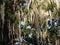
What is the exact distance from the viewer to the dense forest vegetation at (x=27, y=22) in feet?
16.5

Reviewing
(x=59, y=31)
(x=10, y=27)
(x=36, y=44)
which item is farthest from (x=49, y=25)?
(x=10, y=27)

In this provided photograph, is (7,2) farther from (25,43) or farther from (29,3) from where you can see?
(25,43)

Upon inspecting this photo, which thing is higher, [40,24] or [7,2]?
[7,2]

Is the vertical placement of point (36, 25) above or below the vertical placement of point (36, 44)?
above

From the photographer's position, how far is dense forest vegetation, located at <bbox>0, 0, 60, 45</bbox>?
16.5 feet

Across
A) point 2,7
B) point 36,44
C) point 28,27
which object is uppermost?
point 2,7

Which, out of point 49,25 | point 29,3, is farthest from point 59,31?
point 29,3

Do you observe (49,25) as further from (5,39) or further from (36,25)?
(5,39)

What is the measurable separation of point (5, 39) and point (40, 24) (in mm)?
989

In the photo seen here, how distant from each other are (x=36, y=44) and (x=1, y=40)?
97cm

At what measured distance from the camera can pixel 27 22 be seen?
519 centimetres

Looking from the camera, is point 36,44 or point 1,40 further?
point 36,44

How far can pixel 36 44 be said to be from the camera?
5.34 m

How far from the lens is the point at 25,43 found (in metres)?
5.27
